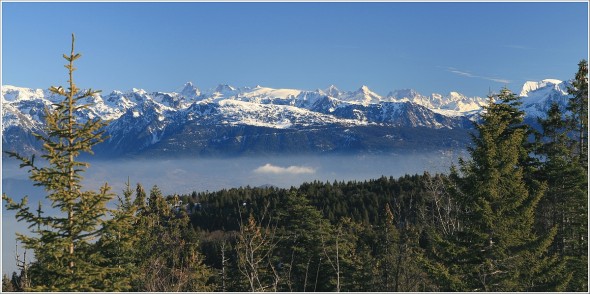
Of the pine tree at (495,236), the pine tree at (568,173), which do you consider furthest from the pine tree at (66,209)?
the pine tree at (568,173)

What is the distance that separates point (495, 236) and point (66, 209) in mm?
14655

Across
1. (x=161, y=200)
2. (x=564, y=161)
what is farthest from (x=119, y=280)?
(x=161, y=200)

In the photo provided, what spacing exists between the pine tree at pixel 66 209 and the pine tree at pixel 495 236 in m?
12.0

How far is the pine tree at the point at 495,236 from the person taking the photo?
20094 millimetres

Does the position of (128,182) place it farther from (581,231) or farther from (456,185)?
(581,231)

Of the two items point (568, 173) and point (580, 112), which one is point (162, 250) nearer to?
point (568, 173)

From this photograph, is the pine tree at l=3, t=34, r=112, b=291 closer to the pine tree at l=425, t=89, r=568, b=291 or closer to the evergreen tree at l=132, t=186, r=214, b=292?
the evergreen tree at l=132, t=186, r=214, b=292

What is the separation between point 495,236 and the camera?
67.1 feet

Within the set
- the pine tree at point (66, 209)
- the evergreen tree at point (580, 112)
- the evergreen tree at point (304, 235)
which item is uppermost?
the evergreen tree at point (580, 112)

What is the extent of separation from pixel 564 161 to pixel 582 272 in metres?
4.92

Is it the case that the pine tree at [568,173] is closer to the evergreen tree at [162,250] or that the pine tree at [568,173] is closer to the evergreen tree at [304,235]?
the evergreen tree at [304,235]

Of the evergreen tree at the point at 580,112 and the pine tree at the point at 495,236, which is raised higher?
the evergreen tree at the point at 580,112

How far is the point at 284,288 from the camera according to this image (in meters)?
42.8

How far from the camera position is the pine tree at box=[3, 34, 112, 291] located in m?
13.6
